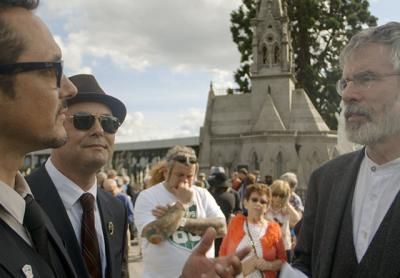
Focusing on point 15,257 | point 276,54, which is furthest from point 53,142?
point 276,54

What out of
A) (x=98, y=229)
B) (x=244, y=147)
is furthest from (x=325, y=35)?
(x=98, y=229)

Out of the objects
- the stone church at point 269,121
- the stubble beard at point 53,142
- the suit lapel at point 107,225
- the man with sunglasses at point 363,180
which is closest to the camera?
the stubble beard at point 53,142

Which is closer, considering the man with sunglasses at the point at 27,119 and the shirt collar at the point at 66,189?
the man with sunglasses at the point at 27,119

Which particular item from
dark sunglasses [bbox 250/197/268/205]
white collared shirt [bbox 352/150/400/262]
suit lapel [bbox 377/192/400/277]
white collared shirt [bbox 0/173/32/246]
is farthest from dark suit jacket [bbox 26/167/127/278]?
dark sunglasses [bbox 250/197/268/205]

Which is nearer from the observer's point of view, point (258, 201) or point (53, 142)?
point (53, 142)

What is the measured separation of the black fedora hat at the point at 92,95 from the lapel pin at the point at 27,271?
1829mm

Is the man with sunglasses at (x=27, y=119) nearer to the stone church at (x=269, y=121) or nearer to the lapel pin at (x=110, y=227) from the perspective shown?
the lapel pin at (x=110, y=227)

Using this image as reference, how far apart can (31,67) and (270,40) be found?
1533 inches

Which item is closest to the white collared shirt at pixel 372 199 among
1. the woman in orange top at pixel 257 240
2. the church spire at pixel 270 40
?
the woman in orange top at pixel 257 240

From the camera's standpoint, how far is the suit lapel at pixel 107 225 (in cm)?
291

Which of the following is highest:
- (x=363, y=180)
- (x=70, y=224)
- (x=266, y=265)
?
(x=363, y=180)

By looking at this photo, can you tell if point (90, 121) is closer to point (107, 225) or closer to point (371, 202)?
point (107, 225)

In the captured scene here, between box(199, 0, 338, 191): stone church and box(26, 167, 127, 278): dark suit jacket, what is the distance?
33.0 m

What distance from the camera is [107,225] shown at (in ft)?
10.1
